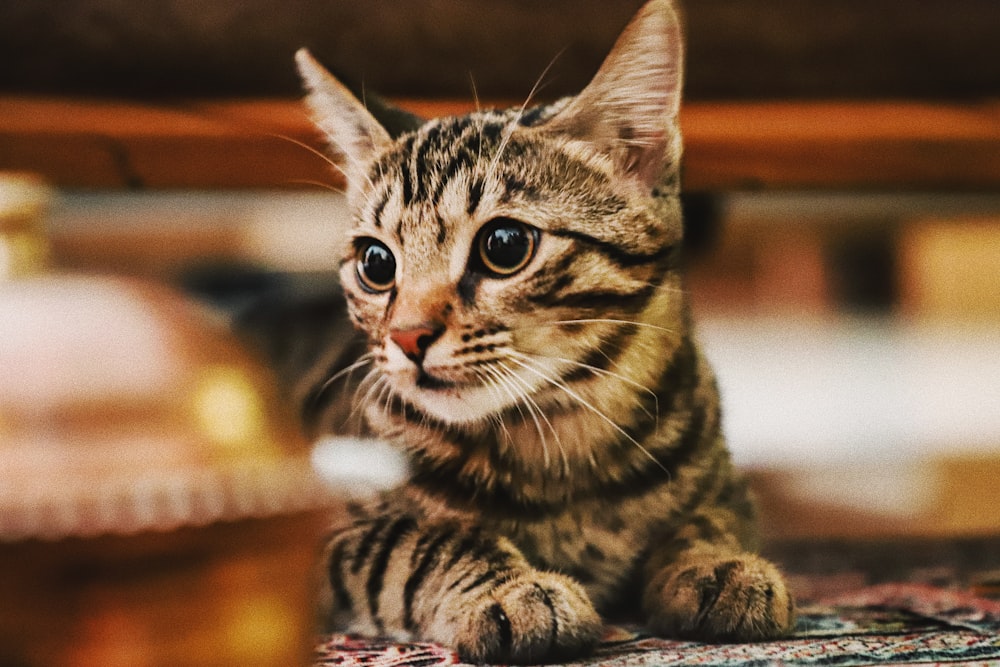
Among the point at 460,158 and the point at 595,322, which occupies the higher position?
the point at 460,158

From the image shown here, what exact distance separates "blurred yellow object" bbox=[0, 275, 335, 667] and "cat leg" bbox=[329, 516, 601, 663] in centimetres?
12

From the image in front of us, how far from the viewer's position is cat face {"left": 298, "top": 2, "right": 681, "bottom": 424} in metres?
0.58

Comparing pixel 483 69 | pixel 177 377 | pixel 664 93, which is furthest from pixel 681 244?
pixel 177 377

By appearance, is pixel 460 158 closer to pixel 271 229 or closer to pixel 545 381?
pixel 545 381

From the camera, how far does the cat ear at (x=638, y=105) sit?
0.60m

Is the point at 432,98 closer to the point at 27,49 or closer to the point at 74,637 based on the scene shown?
the point at 27,49

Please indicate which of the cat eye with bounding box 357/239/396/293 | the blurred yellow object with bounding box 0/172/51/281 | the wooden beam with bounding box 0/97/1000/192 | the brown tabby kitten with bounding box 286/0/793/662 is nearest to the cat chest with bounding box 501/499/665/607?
the brown tabby kitten with bounding box 286/0/793/662

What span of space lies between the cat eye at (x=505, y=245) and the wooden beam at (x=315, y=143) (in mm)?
186

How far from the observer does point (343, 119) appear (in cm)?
71

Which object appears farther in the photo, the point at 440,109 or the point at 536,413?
the point at 440,109

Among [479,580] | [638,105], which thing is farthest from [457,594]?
[638,105]

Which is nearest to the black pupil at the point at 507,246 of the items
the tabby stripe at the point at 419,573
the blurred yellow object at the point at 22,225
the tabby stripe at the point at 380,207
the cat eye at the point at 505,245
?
the cat eye at the point at 505,245

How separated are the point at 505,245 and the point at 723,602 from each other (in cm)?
29

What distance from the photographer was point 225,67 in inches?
32.1
